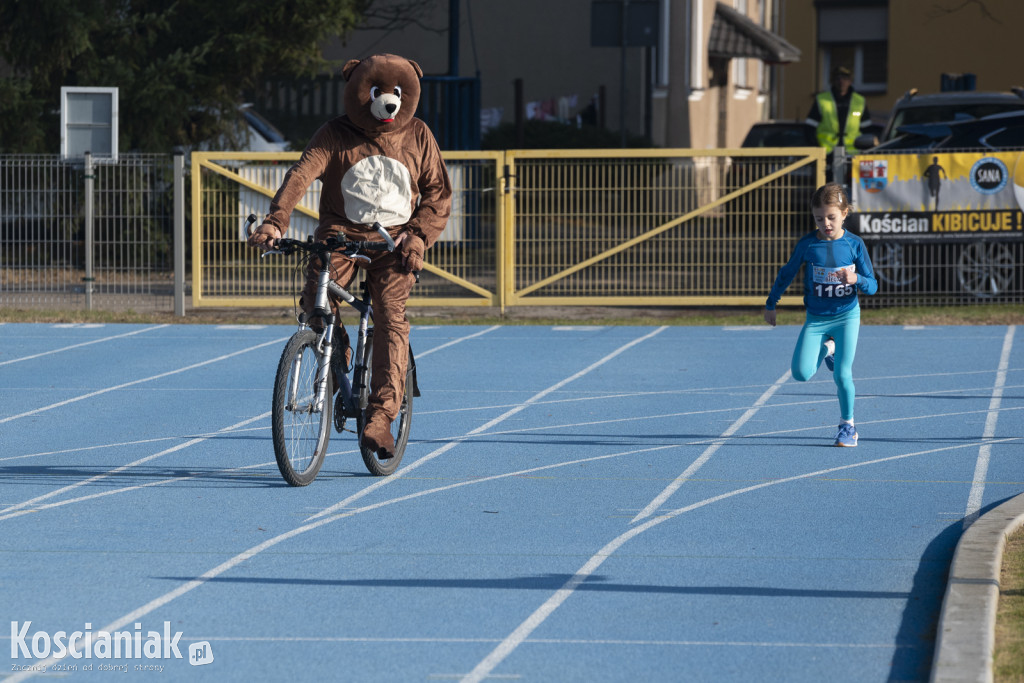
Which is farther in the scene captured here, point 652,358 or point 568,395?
point 652,358

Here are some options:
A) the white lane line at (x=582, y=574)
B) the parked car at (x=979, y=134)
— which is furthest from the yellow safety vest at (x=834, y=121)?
the white lane line at (x=582, y=574)

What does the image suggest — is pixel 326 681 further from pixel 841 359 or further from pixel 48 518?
pixel 841 359

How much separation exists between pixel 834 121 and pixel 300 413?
44.4ft

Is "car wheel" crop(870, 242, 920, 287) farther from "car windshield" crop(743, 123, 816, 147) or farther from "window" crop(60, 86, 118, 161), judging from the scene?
"car windshield" crop(743, 123, 816, 147)

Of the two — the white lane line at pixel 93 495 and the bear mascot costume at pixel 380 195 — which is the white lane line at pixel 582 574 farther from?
the white lane line at pixel 93 495

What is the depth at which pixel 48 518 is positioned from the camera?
280 inches

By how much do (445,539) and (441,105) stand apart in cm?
1719

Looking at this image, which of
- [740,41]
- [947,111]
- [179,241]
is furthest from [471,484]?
[740,41]

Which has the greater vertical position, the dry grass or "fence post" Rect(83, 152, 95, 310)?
"fence post" Rect(83, 152, 95, 310)

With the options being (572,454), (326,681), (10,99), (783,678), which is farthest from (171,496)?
(10,99)

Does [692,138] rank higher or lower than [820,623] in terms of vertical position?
higher

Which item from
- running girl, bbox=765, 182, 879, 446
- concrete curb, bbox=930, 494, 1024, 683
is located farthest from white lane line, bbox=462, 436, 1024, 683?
concrete curb, bbox=930, 494, 1024, 683

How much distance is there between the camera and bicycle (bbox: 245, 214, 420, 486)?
24.2ft

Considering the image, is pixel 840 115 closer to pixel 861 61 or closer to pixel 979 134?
pixel 979 134
